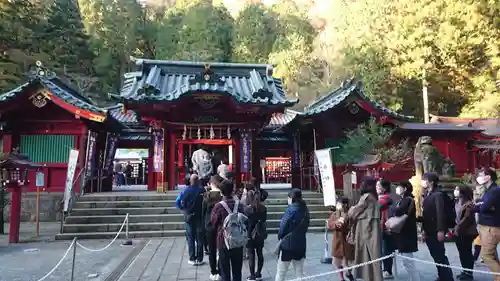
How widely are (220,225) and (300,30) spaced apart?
3283 cm

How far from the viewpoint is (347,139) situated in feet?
54.2

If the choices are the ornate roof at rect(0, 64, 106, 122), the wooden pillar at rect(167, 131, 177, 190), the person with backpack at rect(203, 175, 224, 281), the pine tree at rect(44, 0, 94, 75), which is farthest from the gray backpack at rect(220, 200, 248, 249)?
the pine tree at rect(44, 0, 94, 75)

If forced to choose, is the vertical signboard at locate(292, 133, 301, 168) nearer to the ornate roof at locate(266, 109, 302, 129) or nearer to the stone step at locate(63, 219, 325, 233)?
the ornate roof at locate(266, 109, 302, 129)

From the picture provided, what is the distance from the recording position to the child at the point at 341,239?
5.89m

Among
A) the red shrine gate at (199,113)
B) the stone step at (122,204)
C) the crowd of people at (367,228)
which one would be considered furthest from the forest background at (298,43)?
the crowd of people at (367,228)

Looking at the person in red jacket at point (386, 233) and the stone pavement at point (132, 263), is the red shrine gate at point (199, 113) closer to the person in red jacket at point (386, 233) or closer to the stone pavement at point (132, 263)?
the stone pavement at point (132, 263)

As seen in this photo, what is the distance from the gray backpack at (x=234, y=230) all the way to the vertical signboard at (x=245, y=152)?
9270 millimetres

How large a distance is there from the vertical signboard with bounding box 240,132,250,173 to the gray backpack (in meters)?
9.27

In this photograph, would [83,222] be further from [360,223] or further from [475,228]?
[475,228]

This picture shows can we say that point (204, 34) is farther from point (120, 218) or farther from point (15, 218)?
point (15, 218)

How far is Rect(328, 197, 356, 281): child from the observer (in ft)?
19.3

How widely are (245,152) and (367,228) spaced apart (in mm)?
9671

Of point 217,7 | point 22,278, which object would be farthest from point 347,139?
point 217,7

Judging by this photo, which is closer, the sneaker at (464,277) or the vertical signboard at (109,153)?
the sneaker at (464,277)
